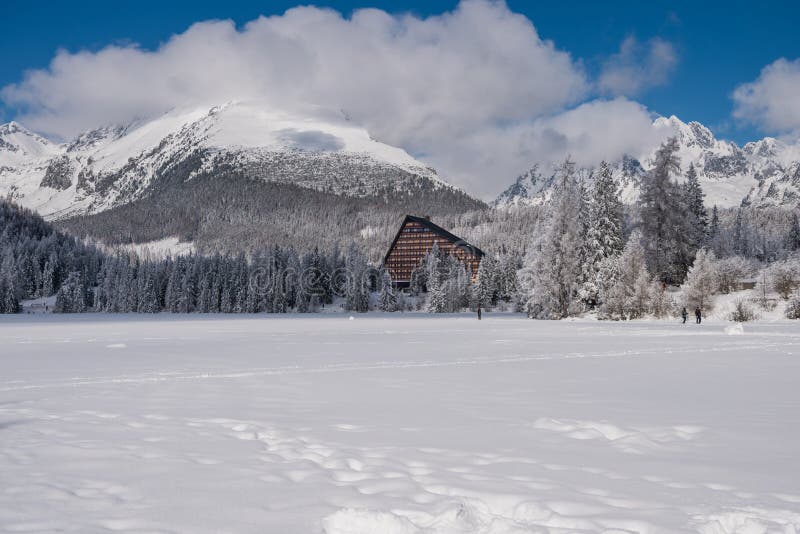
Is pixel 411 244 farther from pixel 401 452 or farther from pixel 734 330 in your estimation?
pixel 401 452

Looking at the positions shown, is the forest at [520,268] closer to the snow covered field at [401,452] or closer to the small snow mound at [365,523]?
the snow covered field at [401,452]

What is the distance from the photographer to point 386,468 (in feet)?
20.6

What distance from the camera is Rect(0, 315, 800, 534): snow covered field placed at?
4.74 m

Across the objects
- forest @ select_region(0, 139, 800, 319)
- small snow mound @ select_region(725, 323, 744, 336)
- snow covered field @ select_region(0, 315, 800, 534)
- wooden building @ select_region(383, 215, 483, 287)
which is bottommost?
snow covered field @ select_region(0, 315, 800, 534)

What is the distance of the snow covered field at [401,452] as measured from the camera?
474cm

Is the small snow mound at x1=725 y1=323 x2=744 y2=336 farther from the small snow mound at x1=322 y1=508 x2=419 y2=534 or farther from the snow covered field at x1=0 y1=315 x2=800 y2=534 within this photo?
the small snow mound at x1=322 y1=508 x2=419 y2=534

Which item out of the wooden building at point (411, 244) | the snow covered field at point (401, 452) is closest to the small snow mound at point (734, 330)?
the snow covered field at point (401, 452)

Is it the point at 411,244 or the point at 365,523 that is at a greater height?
the point at 411,244

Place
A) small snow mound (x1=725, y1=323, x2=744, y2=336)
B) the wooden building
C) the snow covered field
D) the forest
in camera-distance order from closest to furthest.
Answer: the snow covered field, small snow mound (x1=725, y1=323, x2=744, y2=336), the forest, the wooden building

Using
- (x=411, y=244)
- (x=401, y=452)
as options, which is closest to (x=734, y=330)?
(x=401, y=452)

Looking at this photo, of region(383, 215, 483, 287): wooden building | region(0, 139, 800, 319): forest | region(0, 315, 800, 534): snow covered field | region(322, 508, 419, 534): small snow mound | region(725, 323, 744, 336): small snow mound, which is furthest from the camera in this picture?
region(383, 215, 483, 287): wooden building

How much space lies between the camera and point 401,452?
697 centimetres

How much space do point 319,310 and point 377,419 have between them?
101m

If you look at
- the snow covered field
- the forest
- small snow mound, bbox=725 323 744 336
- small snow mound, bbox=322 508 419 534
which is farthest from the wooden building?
small snow mound, bbox=322 508 419 534
